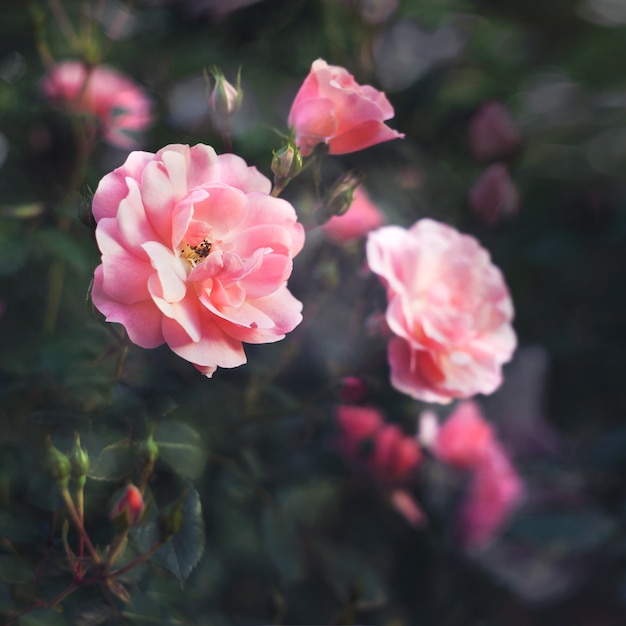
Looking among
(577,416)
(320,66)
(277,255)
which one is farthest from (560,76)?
(277,255)

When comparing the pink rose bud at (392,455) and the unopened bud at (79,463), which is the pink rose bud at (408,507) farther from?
the unopened bud at (79,463)

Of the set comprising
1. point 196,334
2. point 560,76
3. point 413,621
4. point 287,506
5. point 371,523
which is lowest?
point 413,621

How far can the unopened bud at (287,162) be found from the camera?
40cm

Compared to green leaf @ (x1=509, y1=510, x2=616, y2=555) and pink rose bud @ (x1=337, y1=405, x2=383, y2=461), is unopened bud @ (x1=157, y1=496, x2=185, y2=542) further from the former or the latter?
green leaf @ (x1=509, y1=510, x2=616, y2=555)

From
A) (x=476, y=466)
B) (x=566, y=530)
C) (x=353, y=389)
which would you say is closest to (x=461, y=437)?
(x=476, y=466)

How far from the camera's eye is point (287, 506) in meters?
0.72

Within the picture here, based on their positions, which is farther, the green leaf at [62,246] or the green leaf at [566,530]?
the green leaf at [566,530]

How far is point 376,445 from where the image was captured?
775mm

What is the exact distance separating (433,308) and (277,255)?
0.56 ft

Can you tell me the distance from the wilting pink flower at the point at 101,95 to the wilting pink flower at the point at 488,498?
1.87 feet

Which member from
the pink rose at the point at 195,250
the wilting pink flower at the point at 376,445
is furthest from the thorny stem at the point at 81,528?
the wilting pink flower at the point at 376,445

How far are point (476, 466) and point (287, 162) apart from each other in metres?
0.59

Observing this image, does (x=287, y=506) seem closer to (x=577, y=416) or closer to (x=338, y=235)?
(x=338, y=235)

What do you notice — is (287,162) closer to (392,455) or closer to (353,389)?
(353,389)
